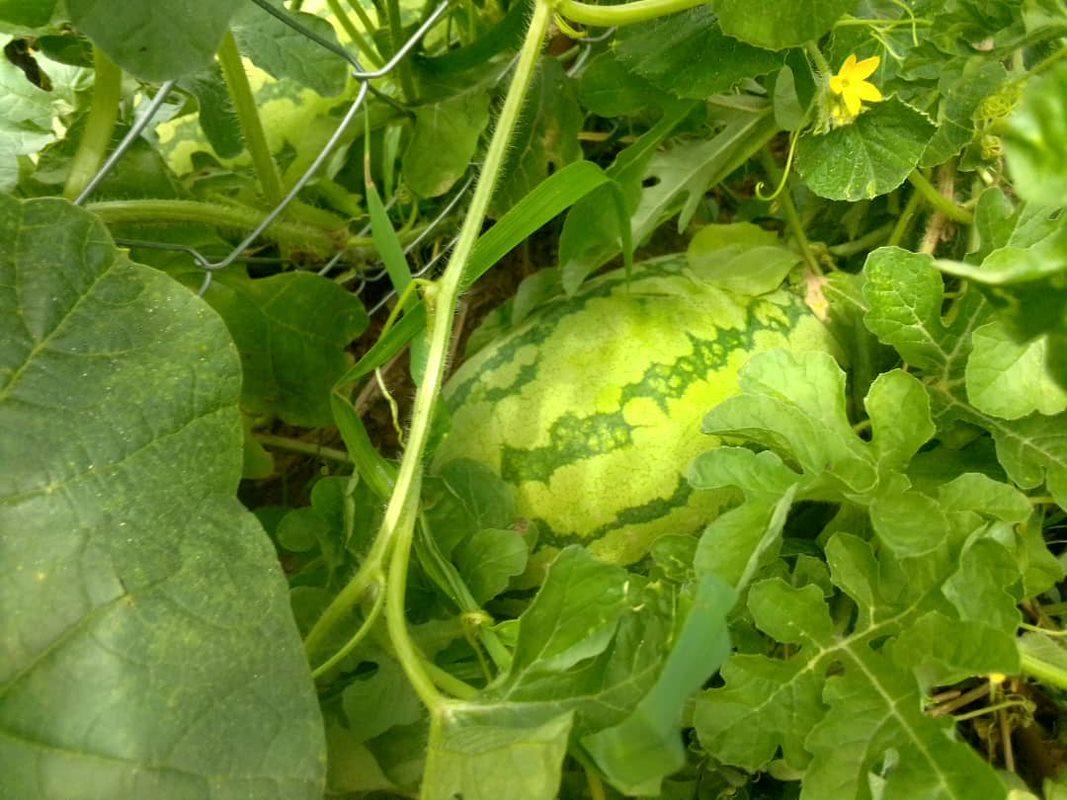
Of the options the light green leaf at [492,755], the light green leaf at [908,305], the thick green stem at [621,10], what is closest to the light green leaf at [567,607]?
the light green leaf at [492,755]

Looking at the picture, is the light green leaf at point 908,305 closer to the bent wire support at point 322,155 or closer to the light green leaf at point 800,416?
the light green leaf at point 800,416

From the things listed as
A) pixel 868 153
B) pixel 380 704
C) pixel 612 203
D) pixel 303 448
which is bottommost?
pixel 303 448

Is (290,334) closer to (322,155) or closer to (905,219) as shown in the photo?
(322,155)

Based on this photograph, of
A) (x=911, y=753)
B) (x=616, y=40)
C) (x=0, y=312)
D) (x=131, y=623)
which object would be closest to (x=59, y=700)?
(x=131, y=623)

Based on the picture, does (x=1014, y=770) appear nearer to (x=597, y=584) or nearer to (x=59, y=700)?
(x=597, y=584)

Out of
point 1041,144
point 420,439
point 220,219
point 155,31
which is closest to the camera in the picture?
point 1041,144

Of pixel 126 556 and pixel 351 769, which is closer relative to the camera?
pixel 126 556

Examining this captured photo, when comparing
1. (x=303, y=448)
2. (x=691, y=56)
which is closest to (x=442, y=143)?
(x=691, y=56)
